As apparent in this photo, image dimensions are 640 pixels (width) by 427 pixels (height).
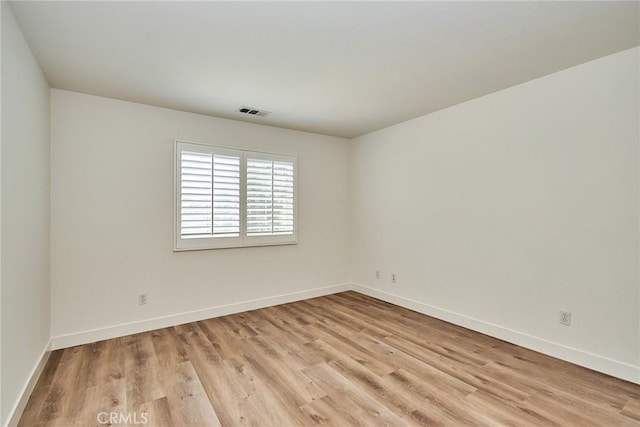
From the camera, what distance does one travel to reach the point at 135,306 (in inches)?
129

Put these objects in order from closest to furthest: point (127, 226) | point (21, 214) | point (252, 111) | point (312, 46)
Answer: point (21, 214) < point (312, 46) < point (127, 226) < point (252, 111)

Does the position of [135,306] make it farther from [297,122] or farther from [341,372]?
[297,122]

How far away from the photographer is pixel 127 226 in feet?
10.7

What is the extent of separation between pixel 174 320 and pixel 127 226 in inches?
45.5

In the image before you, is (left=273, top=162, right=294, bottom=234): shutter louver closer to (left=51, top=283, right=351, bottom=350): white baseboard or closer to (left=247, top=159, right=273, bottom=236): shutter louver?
(left=247, top=159, right=273, bottom=236): shutter louver

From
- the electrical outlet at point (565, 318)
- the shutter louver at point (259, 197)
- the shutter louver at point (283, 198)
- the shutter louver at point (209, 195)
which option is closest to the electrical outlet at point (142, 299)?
the shutter louver at point (209, 195)

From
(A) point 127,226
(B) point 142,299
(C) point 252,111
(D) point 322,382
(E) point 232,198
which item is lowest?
(D) point 322,382

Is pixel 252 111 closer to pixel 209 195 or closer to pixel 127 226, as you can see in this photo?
pixel 209 195

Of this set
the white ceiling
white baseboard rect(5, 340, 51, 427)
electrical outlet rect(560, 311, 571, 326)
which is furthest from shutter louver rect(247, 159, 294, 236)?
electrical outlet rect(560, 311, 571, 326)

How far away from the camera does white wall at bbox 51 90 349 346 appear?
2963 mm

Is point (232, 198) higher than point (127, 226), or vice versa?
point (232, 198)

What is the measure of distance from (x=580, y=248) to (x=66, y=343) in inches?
183

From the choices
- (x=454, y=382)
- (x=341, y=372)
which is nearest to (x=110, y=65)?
(x=341, y=372)

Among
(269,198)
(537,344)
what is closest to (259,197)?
(269,198)
